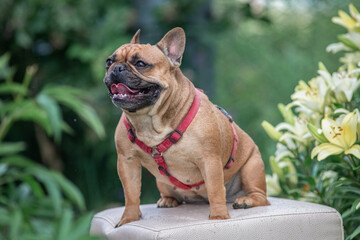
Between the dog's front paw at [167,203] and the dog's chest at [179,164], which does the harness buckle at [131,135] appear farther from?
the dog's front paw at [167,203]

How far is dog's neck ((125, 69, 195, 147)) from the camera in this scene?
187 cm

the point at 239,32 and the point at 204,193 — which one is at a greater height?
the point at 239,32

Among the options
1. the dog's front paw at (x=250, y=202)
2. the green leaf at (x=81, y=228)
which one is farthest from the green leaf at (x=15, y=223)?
the dog's front paw at (x=250, y=202)

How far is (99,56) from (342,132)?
2869 mm

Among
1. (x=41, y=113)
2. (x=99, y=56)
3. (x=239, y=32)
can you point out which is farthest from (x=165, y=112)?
(x=239, y=32)

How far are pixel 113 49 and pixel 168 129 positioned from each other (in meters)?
2.67

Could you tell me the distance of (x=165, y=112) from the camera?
189 centimetres

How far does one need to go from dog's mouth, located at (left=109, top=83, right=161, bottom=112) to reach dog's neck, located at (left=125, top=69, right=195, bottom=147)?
6 centimetres

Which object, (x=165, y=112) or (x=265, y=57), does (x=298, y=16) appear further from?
(x=165, y=112)

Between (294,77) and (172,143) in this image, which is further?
(294,77)

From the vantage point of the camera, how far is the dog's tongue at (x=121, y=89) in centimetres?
176

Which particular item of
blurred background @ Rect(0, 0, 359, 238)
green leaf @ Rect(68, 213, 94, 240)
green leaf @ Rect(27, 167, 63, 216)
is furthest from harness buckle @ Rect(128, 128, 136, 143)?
blurred background @ Rect(0, 0, 359, 238)

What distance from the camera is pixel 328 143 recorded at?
204 centimetres

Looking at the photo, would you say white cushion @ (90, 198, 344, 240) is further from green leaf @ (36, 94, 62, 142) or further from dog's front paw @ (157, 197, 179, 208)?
green leaf @ (36, 94, 62, 142)
